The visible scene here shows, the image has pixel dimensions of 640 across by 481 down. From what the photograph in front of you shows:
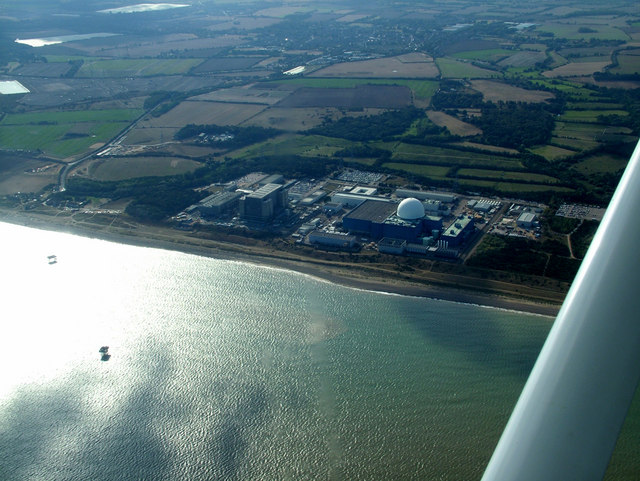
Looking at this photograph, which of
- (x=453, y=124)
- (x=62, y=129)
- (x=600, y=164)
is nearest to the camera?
(x=600, y=164)

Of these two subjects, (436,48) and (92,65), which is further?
(436,48)

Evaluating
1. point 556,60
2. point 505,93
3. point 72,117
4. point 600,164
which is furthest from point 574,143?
point 72,117

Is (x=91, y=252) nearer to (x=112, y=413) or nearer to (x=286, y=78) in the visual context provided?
(x=112, y=413)

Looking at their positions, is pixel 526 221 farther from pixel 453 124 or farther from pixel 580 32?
pixel 580 32

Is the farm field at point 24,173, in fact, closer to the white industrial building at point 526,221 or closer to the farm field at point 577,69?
the white industrial building at point 526,221

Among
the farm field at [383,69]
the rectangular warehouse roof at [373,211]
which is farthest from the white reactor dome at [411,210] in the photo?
the farm field at [383,69]

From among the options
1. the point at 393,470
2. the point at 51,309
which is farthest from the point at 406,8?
the point at 393,470

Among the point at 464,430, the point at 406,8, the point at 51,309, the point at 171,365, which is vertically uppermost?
the point at 464,430

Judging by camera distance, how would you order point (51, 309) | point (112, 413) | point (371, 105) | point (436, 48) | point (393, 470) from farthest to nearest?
point (436, 48), point (371, 105), point (51, 309), point (112, 413), point (393, 470)
